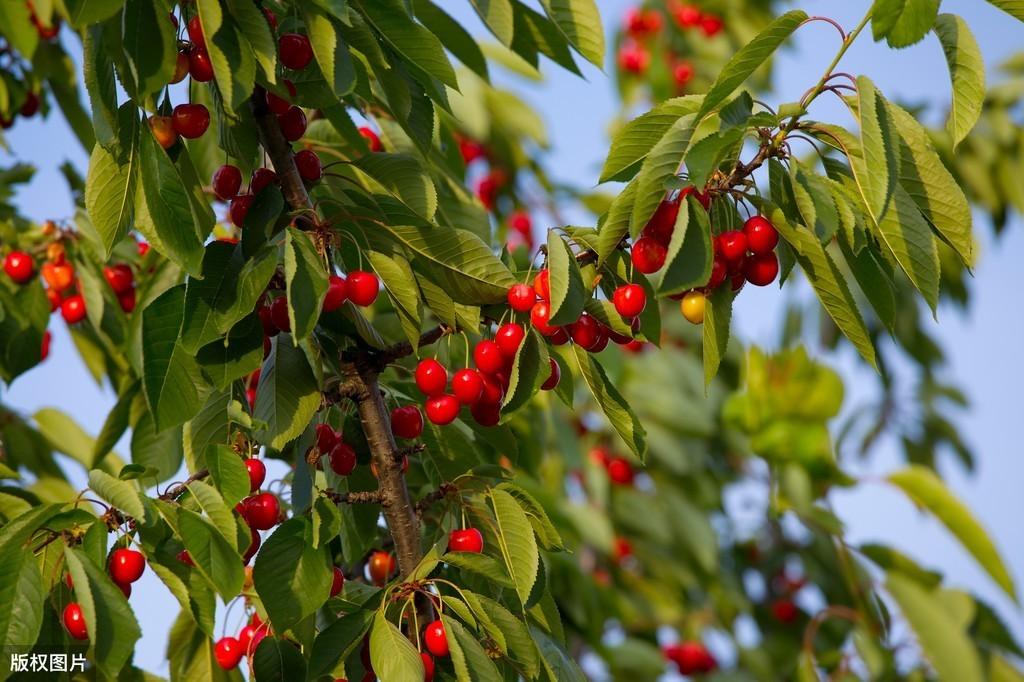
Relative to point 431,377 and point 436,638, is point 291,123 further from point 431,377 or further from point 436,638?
point 436,638

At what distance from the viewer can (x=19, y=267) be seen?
2.50 meters

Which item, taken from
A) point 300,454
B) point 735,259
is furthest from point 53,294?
point 735,259

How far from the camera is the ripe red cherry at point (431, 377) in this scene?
5.60 feet

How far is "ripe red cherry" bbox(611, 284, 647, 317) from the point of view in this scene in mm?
1495

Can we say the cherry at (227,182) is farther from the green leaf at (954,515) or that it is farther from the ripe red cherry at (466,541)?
the green leaf at (954,515)

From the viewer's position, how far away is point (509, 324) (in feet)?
5.16

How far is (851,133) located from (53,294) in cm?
185

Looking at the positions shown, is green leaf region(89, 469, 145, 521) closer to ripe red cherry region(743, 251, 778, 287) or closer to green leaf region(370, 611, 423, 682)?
green leaf region(370, 611, 423, 682)

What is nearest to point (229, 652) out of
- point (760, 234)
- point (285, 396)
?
point (285, 396)

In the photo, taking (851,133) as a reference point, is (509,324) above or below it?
below

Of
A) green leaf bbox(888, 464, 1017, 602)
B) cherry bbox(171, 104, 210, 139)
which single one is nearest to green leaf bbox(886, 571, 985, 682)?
green leaf bbox(888, 464, 1017, 602)

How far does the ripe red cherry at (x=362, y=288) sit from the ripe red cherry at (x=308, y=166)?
9.4 inches

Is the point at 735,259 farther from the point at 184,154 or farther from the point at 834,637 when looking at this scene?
the point at 834,637

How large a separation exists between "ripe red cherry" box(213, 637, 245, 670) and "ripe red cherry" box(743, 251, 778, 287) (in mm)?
986
